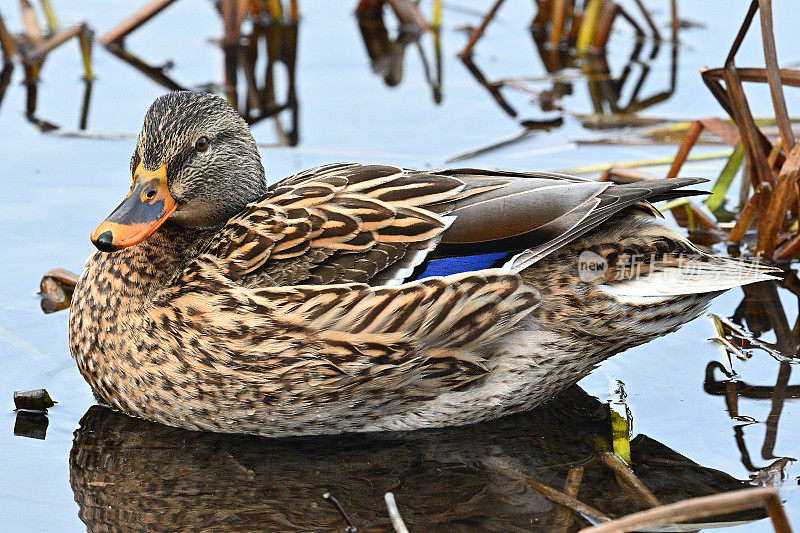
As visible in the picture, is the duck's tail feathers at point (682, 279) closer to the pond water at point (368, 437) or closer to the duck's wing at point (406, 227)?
the duck's wing at point (406, 227)

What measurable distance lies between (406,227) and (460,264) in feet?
0.93

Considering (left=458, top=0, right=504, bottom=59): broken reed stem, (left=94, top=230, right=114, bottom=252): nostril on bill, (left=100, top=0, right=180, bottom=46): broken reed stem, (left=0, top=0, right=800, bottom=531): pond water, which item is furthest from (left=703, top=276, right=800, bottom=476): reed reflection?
(left=100, top=0, right=180, bottom=46): broken reed stem

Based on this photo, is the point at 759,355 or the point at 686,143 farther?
the point at 686,143

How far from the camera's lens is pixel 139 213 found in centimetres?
514

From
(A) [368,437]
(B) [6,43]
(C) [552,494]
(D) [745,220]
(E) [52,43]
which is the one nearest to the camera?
(C) [552,494]

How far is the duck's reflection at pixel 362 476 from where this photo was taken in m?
4.58

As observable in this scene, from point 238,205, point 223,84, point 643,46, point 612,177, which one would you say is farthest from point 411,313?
point 643,46

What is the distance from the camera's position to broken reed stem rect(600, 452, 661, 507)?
4605 mm

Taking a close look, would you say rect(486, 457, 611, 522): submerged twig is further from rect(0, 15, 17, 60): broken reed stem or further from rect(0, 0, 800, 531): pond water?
rect(0, 15, 17, 60): broken reed stem

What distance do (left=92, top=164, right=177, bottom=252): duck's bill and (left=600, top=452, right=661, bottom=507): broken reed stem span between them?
7.33 feet

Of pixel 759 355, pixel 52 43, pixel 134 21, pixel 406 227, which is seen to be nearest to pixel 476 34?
pixel 134 21

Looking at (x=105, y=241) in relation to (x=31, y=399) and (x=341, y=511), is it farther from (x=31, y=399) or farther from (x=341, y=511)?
(x=341, y=511)

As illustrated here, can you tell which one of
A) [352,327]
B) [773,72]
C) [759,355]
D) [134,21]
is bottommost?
[759,355]

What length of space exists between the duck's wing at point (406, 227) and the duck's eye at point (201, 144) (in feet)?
1.51
